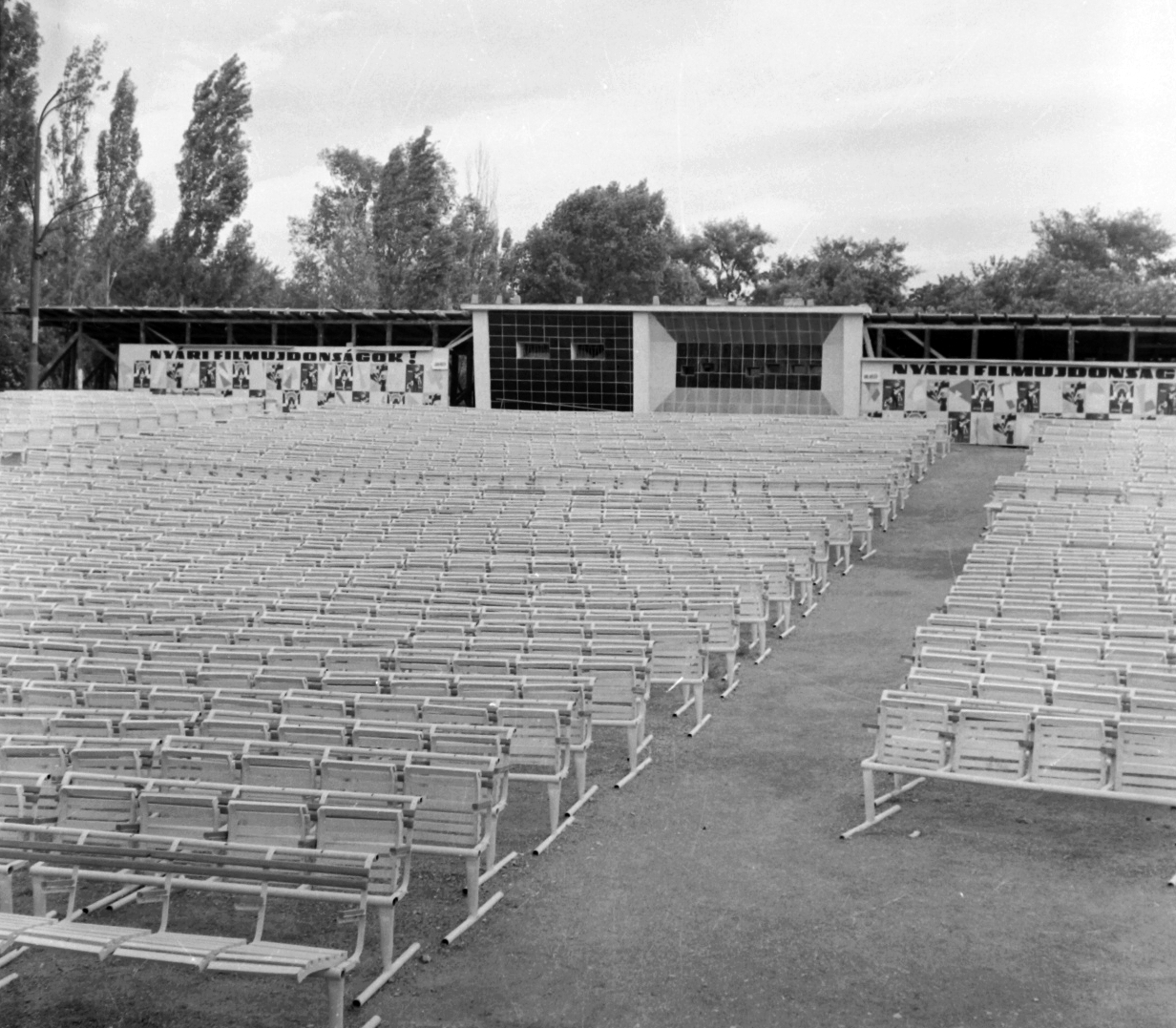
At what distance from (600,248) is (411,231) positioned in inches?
398

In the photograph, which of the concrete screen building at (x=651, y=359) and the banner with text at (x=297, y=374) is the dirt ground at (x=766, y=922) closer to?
the concrete screen building at (x=651, y=359)

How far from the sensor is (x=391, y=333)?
46281 mm

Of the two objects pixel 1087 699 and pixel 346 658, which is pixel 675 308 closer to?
pixel 346 658

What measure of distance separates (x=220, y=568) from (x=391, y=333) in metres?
31.2

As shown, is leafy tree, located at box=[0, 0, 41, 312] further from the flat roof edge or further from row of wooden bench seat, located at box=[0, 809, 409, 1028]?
row of wooden bench seat, located at box=[0, 809, 409, 1028]

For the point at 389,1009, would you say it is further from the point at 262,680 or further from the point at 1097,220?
the point at 1097,220

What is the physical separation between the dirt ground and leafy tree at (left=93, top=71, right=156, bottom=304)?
192 feet

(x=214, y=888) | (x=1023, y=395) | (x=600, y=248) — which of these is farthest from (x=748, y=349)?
(x=214, y=888)

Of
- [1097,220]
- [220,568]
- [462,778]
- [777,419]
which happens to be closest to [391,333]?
[777,419]

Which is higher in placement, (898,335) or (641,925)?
(898,335)

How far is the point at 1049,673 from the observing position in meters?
10.2

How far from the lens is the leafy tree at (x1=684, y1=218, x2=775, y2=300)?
84.5 m

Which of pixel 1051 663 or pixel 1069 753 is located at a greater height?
pixel 1051 663

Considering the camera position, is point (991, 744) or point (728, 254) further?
point (728, 254)
